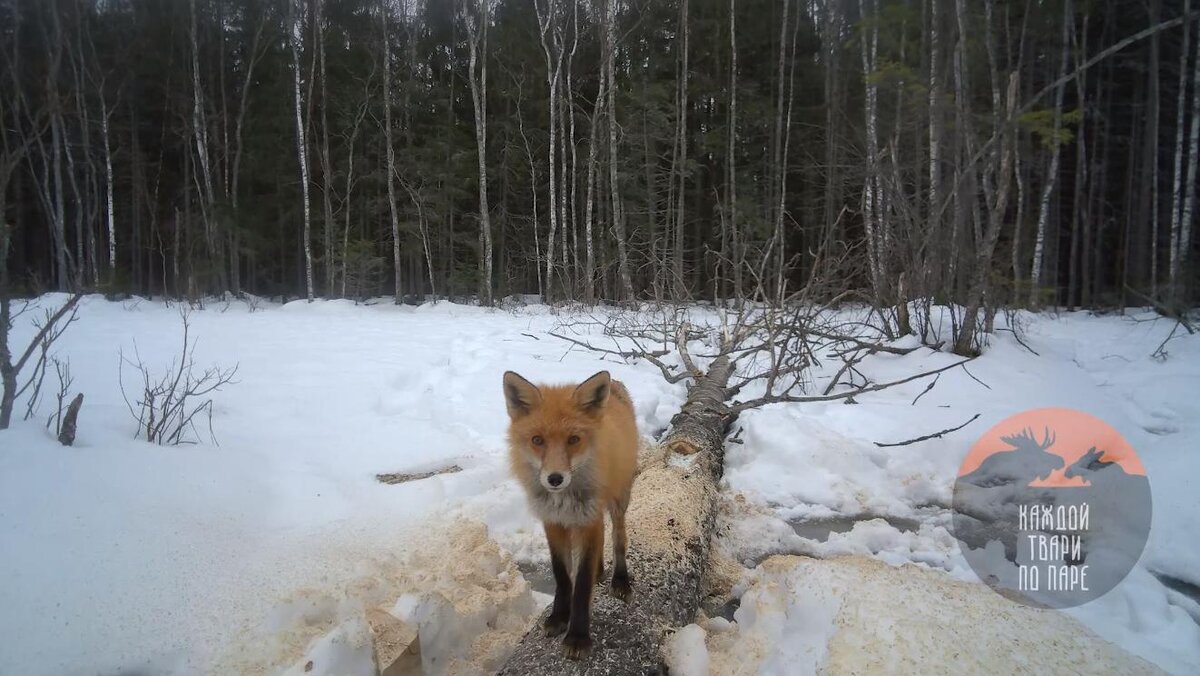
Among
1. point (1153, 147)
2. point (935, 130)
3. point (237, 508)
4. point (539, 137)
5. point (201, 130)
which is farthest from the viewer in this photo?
point (539, 137)

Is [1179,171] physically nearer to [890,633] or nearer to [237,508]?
[890,633]

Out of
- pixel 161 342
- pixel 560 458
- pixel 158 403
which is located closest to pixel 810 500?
pixel 560 458

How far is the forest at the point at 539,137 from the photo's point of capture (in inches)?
681

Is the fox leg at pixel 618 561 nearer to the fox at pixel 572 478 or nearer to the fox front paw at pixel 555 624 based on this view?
the fox at pixel 572 478

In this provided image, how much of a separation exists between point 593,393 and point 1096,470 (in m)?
4.21

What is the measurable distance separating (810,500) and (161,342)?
9.38 meters

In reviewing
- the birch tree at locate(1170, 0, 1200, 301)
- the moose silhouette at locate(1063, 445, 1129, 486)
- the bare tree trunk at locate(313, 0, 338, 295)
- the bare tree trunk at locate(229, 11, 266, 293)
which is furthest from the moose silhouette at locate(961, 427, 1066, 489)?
the bare tree trunk at locate(229, 11, 266, 293)

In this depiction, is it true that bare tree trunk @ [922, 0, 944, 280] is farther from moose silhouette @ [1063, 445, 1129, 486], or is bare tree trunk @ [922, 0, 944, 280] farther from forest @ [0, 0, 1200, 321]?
forest @ [0, 0, 1200, 321]

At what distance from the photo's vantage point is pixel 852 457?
4.62 meters

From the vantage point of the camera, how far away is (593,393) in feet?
7.73

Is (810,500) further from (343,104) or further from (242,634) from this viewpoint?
(343,104)

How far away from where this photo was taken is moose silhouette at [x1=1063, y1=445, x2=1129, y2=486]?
379cm

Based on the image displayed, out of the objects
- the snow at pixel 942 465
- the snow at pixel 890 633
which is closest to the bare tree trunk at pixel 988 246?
the snow at pixel 942 465

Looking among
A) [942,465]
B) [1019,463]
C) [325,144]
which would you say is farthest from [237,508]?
[325,144]
